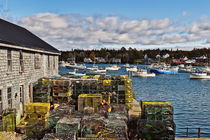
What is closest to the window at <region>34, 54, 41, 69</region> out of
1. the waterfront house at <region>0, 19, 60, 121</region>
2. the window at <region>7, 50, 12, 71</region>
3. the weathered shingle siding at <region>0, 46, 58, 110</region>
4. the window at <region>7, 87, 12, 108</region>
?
the waterfront house at <region>0, 19, 60, 121</region>

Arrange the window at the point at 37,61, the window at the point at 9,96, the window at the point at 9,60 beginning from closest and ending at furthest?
the window at the point at 9,96 → the window at the point at 9,60 → the window at the point at 37,61

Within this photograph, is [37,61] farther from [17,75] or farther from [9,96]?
[9,96]

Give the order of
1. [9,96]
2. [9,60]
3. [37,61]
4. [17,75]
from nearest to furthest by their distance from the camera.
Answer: [9,96], [9,60], [17,75], [37,61]

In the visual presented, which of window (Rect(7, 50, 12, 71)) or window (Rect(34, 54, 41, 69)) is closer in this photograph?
window (Rect(7, 50, 12, 71))

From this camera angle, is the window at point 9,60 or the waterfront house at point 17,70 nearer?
the waterfront house at point 17,70

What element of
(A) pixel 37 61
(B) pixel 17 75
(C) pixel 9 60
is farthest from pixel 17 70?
(A) pixel 37 61

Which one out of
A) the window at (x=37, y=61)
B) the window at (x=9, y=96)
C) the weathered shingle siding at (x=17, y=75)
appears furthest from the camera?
the window at (x=37, y=61)

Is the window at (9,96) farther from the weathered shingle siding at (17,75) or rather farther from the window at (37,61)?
the window at (37,61)

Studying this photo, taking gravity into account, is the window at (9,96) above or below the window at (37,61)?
below

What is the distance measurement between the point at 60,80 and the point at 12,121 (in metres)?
6.39

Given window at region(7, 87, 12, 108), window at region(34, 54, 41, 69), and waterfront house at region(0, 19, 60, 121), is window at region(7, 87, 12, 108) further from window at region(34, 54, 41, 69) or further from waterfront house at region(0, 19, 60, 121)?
window at region(34, 54, 41, 69)

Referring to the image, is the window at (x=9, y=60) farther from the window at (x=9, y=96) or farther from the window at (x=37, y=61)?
the window at (x=37, y=61)

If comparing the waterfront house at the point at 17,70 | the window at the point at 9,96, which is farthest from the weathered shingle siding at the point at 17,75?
the window at the point at 9,96

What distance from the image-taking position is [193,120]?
939 inches
